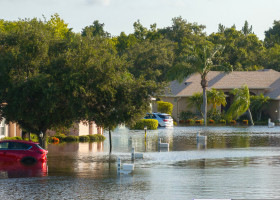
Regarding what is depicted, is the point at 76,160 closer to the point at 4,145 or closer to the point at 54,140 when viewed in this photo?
the point at 4,145

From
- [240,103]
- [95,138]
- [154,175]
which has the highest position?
[240,103]

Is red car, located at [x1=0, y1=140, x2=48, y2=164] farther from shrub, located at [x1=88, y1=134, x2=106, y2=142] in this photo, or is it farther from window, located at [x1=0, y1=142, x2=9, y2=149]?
shrub, located at [x1=88, y1=134, x2=106, y2=142]

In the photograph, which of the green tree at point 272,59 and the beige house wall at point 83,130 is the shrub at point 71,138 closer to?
the beige house wall at point 83,130

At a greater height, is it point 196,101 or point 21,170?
point 196,101

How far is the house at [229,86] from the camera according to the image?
78062 millimetres

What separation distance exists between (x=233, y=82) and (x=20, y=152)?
55290 millimetres

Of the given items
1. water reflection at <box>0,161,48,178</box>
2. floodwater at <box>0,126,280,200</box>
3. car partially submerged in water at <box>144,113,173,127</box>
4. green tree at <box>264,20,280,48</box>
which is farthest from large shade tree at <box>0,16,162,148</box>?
green tree at <box>264,20,280,48</box>

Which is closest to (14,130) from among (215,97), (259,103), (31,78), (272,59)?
(31,78)

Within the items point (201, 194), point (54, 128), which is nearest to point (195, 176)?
point (201, 194)

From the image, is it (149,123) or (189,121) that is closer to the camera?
(149,123)

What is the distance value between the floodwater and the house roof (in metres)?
41.4

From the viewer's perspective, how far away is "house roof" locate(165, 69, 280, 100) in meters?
79.1

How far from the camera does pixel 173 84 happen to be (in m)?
82.3

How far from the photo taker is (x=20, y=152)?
28.8 meters
